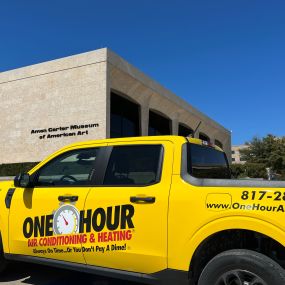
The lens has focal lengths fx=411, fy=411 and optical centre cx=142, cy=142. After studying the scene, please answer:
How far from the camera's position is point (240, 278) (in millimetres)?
3572

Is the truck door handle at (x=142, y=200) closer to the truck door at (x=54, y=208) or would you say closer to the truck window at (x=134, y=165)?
the truck window at (x=134, y=165)

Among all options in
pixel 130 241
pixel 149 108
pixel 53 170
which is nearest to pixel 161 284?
pixel 130 241

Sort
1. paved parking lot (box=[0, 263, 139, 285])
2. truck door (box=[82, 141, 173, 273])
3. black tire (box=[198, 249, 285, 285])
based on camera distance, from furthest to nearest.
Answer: paved parking lot (box=[0, 263, 139, 285]), truck door (box=[82, 141, 173, 273]), black tire (box=[198, 249, 285, 285])

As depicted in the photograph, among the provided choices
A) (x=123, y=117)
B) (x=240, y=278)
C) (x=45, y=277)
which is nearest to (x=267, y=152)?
(x=123, y=117)

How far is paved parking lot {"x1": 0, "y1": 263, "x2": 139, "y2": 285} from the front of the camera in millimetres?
5352

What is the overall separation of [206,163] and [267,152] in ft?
222

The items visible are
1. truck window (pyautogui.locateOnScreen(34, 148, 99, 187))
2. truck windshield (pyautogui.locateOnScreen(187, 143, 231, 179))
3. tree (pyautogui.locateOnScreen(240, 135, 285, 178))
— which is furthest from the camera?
tree (pyautogui.locateOnScreen(240, 135, 285, 178))

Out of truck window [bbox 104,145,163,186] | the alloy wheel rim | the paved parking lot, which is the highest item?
truck window [bbox 104,145,163,186]

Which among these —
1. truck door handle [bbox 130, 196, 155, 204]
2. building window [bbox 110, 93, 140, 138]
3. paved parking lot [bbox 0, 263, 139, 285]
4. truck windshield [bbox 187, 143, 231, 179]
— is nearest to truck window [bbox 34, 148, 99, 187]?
truck door handle [bbox 130, 196, 155, 204]

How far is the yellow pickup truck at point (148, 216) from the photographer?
11.9ft

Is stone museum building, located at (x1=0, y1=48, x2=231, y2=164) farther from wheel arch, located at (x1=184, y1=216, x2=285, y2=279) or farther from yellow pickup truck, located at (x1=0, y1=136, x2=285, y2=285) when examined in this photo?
wheel arch, located at (x1=184, y1=216, x2=285, y2=279)

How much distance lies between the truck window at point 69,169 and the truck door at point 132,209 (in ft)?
0.89

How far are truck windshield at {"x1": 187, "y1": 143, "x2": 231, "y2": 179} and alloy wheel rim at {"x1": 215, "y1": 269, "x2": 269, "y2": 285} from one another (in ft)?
3.43

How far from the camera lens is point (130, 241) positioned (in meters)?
4.18
